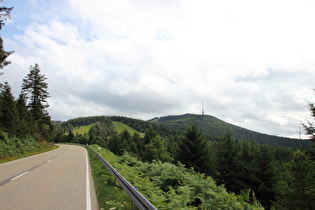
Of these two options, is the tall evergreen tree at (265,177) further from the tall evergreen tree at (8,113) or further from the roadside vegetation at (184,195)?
the tall evergreen tree at (8,113)

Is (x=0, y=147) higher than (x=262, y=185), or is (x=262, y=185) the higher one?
(x=0, y=147)

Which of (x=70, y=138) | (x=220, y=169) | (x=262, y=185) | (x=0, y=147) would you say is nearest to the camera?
(x=262, y=185)

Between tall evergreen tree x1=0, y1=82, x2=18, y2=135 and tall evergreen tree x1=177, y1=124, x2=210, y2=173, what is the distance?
24208 millimetres

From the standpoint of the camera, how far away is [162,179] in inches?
308

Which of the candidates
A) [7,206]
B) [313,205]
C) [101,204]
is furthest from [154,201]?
[313,205]

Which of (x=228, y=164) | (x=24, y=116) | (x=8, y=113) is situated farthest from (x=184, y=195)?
(x=24, y=116)

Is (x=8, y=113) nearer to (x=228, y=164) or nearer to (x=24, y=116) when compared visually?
(x=24, y=116)

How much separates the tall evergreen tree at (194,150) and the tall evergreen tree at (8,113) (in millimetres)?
24208

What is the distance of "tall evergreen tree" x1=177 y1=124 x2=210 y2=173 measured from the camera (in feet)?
72.9

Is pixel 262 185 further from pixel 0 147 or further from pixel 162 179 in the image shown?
pixel 0 147

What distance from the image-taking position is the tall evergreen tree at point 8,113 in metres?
27.0

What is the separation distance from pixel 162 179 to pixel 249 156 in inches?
767

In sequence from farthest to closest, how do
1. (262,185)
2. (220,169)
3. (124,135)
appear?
(124,135) < (220,169) < (262,185)

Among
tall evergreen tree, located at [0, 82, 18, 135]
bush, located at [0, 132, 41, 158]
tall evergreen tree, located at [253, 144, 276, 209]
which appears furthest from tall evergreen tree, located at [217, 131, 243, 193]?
tall evergreen tree, located at [0, 82, 18, 135]
